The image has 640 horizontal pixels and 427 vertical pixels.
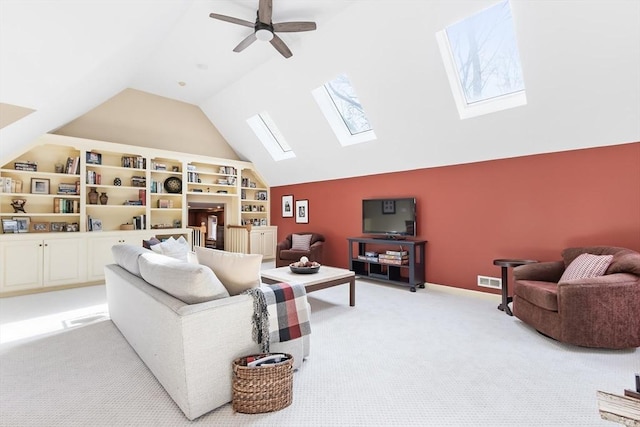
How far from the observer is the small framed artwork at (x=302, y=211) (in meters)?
6.91

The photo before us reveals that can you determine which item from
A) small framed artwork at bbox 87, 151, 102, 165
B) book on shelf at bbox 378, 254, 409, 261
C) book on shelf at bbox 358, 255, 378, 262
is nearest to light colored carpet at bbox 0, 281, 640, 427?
book on shelf at bbox 378, 254, 409, 261

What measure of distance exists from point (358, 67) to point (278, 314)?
136 inches

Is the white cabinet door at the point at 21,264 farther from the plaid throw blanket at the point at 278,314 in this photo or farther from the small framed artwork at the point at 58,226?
the plaid throw blanket at the point at 278,314

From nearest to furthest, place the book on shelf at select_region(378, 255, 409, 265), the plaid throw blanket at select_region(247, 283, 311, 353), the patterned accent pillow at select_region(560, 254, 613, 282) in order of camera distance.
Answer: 1. the plaid throw blanket at select_region(247, 283, 311, 353)
2. the patterned accent pillow at select_region(560, 254, 613, 282)
3. the book on shelf at select_region(378, 255, 409, 265)

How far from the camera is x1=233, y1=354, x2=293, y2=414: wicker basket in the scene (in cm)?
171

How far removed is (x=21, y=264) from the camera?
421cm

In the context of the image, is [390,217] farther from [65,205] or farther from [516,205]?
[65,205]

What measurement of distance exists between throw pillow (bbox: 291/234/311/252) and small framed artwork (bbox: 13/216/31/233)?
4.31 meters

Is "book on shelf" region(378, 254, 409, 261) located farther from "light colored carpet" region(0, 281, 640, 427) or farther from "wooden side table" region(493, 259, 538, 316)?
"light colored carpet" region(0, 281, 640, 427)

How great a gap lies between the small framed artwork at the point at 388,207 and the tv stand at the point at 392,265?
0.47m

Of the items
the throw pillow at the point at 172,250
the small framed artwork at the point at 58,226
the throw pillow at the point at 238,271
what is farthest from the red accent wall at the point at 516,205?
the small framed artwork at the point at 58,226

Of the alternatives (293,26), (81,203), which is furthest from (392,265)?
(81,203)

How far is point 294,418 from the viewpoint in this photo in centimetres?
169

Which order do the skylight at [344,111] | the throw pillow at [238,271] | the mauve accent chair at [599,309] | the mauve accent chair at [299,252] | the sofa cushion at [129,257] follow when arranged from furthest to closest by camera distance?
the mauve accent chair at [299,252] < the skylight at [344,111] < the sofa cushion at [129,257] < the mauve accent chair at [599,309] < the throw pillow at [238,271]
